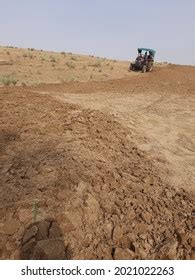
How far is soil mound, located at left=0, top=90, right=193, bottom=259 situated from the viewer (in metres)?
4.45

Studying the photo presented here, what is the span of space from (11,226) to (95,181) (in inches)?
59.3

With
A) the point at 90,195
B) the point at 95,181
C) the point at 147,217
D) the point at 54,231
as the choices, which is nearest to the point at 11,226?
the point at 54,231

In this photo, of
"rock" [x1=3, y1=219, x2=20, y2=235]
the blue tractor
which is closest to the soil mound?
"rock" [x1=3, y1=219, x2=20, y2=235]

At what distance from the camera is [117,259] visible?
426cm

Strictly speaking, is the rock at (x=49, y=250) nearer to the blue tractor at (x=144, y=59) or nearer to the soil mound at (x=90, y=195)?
the soil mound at (x=90, y=195)

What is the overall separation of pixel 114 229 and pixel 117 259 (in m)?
0.47

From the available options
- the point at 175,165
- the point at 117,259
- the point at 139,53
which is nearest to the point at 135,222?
the point at 117,259

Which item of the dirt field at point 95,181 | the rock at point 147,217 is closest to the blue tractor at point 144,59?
the dirt field at point 95,181

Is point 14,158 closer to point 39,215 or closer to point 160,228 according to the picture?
Answer: point 39,215

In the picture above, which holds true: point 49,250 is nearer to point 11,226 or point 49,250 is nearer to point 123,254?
point 11,226

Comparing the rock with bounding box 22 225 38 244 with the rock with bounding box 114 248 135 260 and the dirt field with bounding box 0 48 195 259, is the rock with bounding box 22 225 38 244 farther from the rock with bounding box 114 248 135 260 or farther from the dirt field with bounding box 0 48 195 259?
the rock with bounding box 114 248 135 260

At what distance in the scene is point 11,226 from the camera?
445 cm
